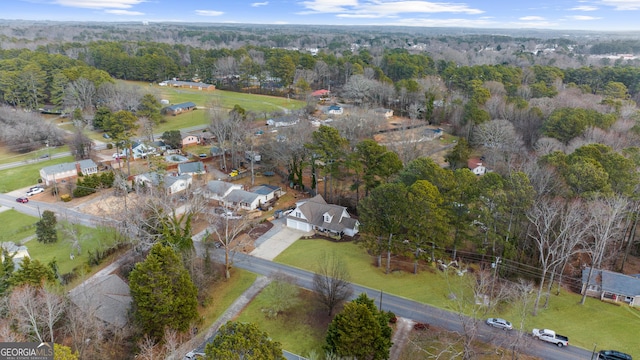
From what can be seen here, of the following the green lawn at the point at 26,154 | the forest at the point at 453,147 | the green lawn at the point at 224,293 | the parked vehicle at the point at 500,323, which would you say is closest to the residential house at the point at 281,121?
the forest at the point at 453,147

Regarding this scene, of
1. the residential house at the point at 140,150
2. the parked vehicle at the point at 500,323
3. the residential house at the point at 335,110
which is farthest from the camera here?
the residential house at the point at 335,110

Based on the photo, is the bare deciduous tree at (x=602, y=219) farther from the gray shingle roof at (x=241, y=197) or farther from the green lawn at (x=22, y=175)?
the green lawn at (x=22, y=175)

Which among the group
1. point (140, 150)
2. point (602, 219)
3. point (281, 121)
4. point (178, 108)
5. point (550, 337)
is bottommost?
point (550, 337)

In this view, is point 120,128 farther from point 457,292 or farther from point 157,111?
point 457,292

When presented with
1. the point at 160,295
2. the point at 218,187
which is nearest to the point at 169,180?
the point at 218,187

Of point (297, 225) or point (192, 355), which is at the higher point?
point (297, 225)

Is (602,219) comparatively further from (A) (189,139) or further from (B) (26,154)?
(B) (26,154)

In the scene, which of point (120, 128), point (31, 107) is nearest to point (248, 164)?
point (120, 128)
